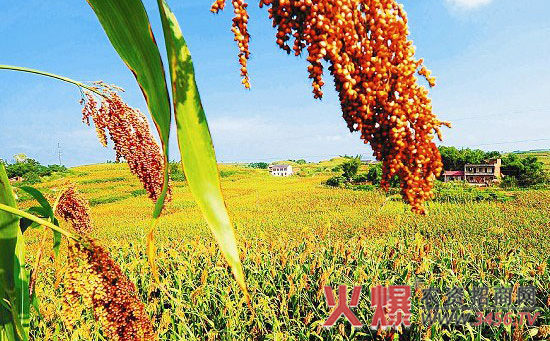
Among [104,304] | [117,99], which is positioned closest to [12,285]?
[104,304]

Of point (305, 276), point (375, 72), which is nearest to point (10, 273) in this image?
point (375, 72)

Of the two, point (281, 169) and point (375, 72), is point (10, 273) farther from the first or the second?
point (281, 169)

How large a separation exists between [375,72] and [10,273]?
1.19m

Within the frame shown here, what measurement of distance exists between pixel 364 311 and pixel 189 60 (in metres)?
2.66

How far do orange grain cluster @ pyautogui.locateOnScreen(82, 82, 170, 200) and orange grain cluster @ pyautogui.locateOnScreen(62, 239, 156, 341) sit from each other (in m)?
0.66

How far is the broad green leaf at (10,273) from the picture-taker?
1.06 metres

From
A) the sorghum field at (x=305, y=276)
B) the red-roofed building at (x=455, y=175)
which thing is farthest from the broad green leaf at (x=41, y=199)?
the red-roofed building at (x=455, y=175)

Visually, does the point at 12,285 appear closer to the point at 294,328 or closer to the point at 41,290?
the point at 294,328

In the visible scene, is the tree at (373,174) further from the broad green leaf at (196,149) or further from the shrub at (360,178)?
the broad green leaf at (196,149)

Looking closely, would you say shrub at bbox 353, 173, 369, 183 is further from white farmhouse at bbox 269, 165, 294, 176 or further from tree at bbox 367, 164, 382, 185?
white farmhouse at bbox 269, 165, 294, 176

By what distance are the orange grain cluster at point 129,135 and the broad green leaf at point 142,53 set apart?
3.77 feet

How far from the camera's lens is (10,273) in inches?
42.3

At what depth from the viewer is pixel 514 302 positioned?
2.65 meters

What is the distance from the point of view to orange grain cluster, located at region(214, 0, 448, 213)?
668 millimetres
